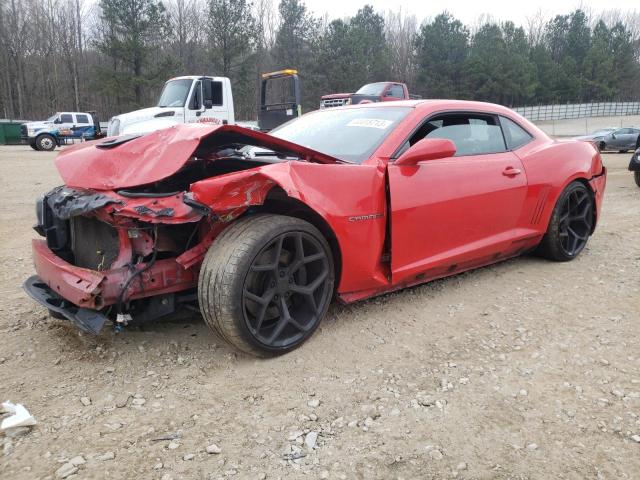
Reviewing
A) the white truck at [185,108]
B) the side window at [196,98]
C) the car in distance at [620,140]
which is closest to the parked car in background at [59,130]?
the white truck at [185,108]

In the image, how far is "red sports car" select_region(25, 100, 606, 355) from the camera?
99.6 inches

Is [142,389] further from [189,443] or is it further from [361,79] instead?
[361,79]

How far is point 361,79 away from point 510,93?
15.1m

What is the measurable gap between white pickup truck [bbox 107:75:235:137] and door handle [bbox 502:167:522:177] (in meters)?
8.82

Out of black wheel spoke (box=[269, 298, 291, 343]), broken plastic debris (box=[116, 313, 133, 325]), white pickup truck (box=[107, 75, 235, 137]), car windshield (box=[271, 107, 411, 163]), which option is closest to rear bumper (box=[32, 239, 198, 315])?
broken plastic debris (box=[116, 313, 133, 325])

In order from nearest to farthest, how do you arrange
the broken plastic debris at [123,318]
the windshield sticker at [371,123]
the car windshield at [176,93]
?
1. the broken plastic debris at [123,318]
2. the windshield sticker at [371,123]
3. the car windshield at [176,93]

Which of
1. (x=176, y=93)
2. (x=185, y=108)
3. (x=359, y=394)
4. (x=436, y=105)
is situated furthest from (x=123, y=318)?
(x=176, y=93)

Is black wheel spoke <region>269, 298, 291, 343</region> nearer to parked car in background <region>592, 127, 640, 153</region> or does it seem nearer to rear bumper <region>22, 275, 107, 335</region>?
rear bumper <region>22, 275, 107, 335</region>

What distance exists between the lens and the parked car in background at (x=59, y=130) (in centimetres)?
2311

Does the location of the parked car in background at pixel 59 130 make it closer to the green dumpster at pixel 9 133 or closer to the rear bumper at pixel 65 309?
the green dumpster at pixel 9 133

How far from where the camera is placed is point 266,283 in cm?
271

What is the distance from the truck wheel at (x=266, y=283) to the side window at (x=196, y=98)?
32.4 feet

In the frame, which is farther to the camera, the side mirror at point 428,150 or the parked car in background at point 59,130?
the parked car in background at point 59,130

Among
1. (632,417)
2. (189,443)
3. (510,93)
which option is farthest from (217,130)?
(510,93)
